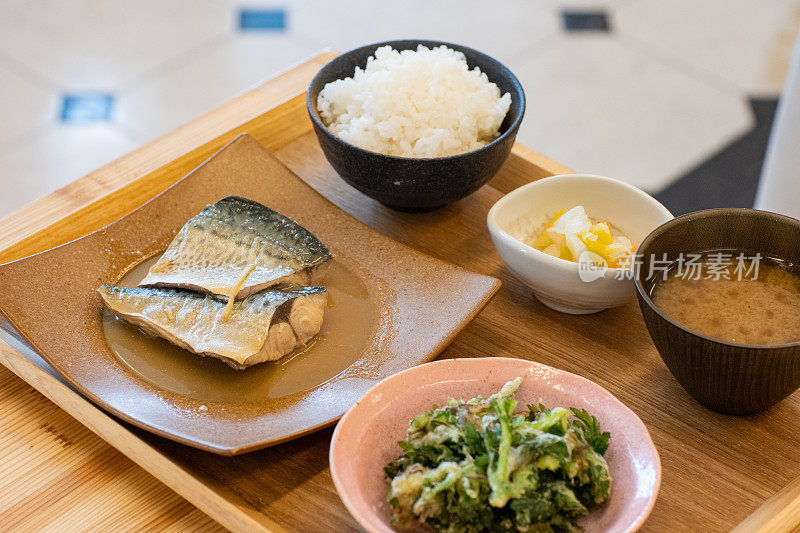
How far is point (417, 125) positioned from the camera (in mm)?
1348

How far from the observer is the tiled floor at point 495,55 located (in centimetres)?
280

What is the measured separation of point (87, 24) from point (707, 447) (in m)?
3.10

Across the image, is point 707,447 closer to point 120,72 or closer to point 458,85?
point 458,85

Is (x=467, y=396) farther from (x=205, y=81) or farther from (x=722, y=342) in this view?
(x=205, y=81)

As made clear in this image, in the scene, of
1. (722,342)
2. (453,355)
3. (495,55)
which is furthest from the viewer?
(495,55)

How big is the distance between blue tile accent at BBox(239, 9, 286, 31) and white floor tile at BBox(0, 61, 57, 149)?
84cm

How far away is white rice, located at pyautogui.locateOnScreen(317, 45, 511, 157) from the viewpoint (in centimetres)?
133

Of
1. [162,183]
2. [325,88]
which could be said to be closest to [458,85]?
[325,88]

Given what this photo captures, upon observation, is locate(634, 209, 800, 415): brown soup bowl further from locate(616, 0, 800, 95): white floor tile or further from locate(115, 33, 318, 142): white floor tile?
locate(616, 0, 800, 95): white floor tile

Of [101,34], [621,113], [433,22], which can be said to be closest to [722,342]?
[621,113]

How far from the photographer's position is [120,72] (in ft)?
10.3


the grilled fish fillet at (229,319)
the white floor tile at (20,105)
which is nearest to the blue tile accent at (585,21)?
the white floor tile at (20,105)

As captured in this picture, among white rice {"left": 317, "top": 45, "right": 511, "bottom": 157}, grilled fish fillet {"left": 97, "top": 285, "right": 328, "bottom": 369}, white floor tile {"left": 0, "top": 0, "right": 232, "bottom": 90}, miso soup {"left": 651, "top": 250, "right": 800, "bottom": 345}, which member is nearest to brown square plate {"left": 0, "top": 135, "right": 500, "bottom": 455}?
grilled fish fillet {"left": 97, "top": 285, "right": 328, "bottom": 369}

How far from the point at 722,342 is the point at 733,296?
16 centimetres
